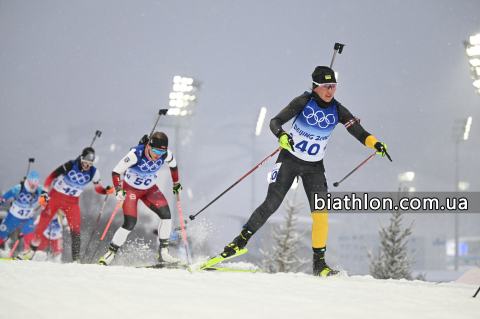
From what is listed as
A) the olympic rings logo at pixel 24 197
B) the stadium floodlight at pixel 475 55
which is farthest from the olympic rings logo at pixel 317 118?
the stadium floodlight at pixel 475 55

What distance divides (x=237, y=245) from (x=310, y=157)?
120 cm

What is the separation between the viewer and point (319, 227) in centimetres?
430

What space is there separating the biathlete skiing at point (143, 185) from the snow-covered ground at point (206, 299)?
8.64 ft

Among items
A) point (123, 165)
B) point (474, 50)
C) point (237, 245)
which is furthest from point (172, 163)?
point (474, 50)

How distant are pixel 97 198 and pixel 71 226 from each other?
15930mm

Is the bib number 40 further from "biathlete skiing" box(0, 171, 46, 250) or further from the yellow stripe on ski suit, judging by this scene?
"biathlete skiing" box(0, 171, 46, 250)

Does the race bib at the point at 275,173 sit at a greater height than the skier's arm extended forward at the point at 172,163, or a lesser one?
lesser

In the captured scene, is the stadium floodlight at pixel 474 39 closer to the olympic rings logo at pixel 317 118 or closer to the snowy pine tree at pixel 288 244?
the snowy pine tree at pixel 288 244

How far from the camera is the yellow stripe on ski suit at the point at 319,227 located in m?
4.26

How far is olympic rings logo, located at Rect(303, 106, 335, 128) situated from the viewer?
4.22 metres

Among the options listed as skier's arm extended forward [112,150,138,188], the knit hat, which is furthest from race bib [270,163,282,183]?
skier's arm extended forward [112,150,138,188]

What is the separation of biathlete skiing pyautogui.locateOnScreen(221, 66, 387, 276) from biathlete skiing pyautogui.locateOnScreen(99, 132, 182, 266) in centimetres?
204

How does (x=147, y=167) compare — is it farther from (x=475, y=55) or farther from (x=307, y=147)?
(x=475, y=55)

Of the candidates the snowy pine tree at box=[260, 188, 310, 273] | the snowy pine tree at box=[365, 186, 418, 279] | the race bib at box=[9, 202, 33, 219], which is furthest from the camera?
the snowy pine tree at box=[260, 188, 310, 273]
